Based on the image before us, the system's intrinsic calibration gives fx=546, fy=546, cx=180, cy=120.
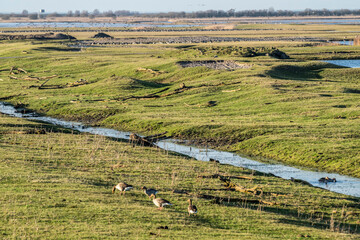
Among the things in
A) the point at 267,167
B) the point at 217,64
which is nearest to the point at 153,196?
the point at 267,167

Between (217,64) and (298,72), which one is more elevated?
(217,64)

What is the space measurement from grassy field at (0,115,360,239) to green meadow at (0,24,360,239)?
5 centimetres

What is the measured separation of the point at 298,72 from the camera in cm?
5997

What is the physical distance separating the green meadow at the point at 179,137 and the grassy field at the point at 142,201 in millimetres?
52

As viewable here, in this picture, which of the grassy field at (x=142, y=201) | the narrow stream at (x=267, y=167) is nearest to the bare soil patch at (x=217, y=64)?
the narrow stream at (x=267, y=167)

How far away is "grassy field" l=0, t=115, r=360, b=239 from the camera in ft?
50.3

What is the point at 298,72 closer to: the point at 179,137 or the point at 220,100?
the point at 220,100

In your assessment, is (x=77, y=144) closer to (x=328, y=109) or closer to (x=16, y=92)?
(x=328, y=109)

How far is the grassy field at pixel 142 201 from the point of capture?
15344mm

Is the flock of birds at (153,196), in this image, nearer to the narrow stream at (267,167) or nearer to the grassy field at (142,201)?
the grassy field at (142,201)

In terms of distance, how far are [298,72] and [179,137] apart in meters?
27.7

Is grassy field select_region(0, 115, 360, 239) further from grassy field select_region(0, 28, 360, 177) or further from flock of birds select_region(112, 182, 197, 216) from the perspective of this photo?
grassy field select_region(0, 28, 360, 177)

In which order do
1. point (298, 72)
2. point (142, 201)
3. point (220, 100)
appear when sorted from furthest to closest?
1. point (298, 72)
2. point (220, 100)
3. point (142, 201)

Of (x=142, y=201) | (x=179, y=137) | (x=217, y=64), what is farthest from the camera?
(x=217, y=64)
